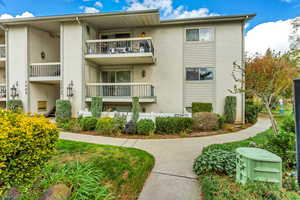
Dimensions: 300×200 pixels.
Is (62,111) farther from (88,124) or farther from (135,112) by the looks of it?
(135,112)

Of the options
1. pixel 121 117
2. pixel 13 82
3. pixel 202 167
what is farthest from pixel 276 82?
pixel 13 82

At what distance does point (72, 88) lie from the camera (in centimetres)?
1020

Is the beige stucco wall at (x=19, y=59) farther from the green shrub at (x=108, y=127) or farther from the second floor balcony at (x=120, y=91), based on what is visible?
the green shrub at (x=108, y=127)

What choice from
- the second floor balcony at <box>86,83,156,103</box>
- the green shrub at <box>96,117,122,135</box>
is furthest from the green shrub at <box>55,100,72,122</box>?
the green shrub at <box>96,117,122,135</box>

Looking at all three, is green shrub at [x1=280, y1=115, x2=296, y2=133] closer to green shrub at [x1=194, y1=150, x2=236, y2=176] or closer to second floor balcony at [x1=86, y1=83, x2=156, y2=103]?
green shrub at [x1=194, y1=150, x2=236, y2=176]

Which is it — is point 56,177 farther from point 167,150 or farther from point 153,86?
point 153,86

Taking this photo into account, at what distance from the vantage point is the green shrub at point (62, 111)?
9514mm

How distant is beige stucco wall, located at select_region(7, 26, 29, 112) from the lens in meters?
10.6

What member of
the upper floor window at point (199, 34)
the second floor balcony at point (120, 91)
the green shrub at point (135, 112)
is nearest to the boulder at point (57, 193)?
the green shrub at point (135, 112)

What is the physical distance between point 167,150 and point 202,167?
188 cm

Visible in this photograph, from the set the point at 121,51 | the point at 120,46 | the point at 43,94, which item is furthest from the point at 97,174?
the point at 43,94

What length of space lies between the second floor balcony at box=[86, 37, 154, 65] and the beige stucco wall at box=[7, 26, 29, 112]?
4.78 metres

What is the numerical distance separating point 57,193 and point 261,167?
3.35m

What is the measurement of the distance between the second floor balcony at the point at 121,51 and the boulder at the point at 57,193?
8627mm
